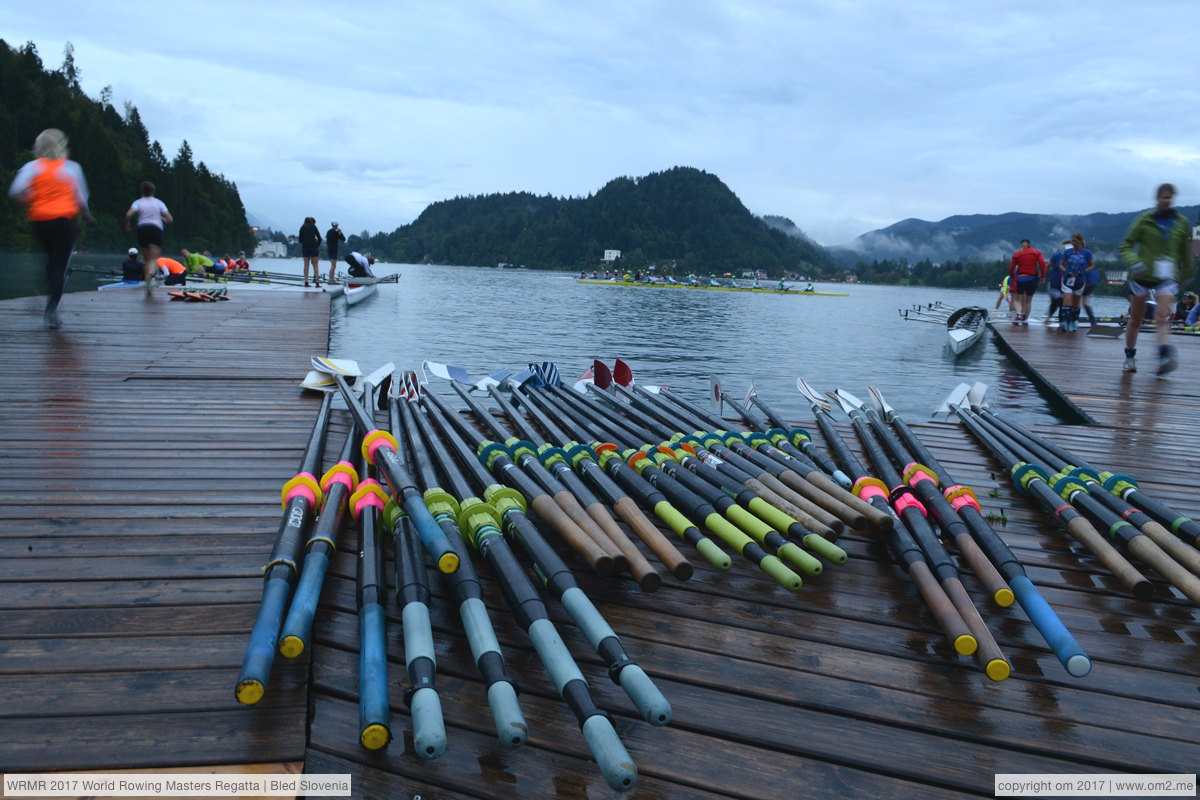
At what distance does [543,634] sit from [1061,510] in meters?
2.94

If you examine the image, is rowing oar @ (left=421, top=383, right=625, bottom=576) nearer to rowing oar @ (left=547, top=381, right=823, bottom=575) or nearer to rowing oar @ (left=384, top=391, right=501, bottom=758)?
rowing oar @ (left=384, top=391, right=501, bottom=758)

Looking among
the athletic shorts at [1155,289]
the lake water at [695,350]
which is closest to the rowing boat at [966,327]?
the lake water at [695,350]

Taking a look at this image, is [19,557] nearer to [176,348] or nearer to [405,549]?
[405,549]

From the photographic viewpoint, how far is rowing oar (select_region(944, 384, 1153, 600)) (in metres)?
3.10

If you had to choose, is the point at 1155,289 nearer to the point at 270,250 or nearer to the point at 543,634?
the point at 543,634

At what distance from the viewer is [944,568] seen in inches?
117

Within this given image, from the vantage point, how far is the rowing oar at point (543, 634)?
6.07 ft

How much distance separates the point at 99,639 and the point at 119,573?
0.54 metres

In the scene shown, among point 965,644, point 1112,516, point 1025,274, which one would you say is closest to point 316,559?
point 965,644

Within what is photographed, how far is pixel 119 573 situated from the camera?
2941mm

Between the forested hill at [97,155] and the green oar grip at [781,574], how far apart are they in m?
87.1

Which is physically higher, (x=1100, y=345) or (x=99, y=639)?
(x=1100, y=345)

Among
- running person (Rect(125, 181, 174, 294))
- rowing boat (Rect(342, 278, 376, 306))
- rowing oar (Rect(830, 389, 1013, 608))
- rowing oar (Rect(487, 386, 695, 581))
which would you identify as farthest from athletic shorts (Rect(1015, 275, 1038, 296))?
rowing boat (Rect(342, 278, 376, 306))

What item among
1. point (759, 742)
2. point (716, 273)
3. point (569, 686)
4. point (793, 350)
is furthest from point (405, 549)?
point (716, 273)
